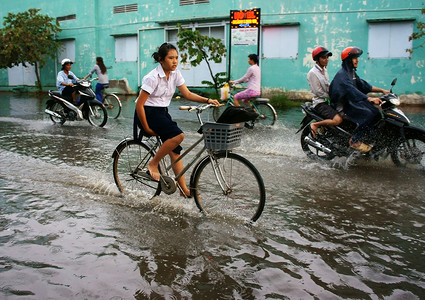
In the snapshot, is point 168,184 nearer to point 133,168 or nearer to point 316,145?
point 133,168

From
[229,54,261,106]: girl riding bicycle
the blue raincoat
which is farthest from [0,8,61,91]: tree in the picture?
the blue raincoat

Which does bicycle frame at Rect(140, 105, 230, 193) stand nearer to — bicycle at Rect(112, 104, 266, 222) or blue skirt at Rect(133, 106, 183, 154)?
bicycle at Rect(112, 104, 266, 222)

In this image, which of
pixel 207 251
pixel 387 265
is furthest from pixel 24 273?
pixel 387 265

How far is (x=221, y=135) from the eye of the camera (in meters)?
3.98

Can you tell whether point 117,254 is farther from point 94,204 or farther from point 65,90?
point 65,90

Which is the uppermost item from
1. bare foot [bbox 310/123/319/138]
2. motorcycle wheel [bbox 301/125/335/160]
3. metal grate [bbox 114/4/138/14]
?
metal grate [bbox 114/4/138/14]

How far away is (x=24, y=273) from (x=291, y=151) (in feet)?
18.5

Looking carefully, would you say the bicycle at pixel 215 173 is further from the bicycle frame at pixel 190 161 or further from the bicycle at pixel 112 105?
the bicycle at pixel 112 105

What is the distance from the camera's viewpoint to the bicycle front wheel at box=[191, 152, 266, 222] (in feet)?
13.5

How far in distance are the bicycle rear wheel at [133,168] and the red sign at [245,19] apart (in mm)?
9929

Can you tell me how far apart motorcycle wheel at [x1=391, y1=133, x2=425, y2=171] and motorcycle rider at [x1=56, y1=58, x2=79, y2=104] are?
831 cm

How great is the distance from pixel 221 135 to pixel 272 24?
15.5m

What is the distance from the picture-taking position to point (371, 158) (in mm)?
6707

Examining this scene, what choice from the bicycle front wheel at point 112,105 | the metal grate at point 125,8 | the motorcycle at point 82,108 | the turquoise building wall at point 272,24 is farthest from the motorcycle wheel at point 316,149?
the metal grate at point 125,8
